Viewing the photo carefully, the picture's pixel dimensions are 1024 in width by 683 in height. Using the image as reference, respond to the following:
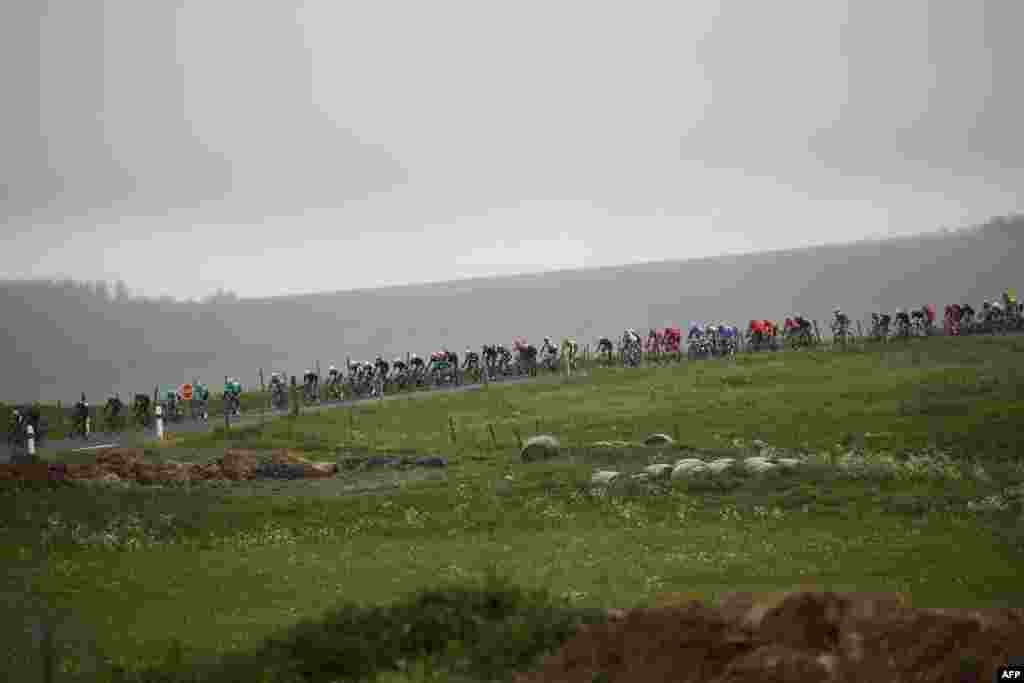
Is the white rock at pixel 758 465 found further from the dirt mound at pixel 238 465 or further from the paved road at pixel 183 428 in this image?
the paved road at pixel 183 428

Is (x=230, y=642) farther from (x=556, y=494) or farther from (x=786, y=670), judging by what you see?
(x=556, y=494)

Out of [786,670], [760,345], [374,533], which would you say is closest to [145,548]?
[374,533]

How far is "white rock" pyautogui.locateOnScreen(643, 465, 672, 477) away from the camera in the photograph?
113 feet

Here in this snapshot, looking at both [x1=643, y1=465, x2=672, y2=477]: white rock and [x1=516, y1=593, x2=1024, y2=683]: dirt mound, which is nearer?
[x1=516, y1=593, x2=1024, y2=683]: dirt mound

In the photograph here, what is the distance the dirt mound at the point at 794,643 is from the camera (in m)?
10.9

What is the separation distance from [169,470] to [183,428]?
24.8 meters

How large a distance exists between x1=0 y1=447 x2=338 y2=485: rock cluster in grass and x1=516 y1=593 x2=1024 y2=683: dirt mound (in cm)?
2771

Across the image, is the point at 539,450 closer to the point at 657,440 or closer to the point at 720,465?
the point at 657,440

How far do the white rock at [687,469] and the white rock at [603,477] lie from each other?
5.77ft

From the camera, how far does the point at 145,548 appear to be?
2858 centimetres

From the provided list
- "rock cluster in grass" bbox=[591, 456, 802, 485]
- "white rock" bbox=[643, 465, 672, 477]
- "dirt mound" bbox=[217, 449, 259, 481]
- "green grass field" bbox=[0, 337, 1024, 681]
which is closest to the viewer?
"green grass field" bbox=[0, 337, 1024, 681]

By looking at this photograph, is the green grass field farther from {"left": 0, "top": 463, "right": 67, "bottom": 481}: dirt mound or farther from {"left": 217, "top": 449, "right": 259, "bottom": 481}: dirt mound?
{"left": 217, "top": 449, "right": 259, "bottom": 481}: dirt mound

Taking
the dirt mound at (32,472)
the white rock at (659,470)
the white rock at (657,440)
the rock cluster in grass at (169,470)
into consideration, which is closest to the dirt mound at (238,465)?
the rock cluster in grass at (169,470)

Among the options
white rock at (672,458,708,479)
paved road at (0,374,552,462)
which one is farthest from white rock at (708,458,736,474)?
paved road at (0,374,552,462)
